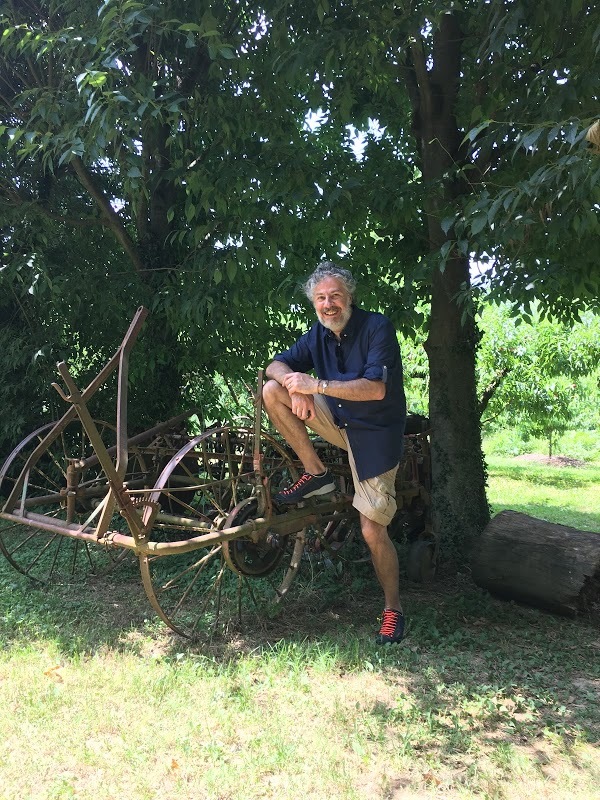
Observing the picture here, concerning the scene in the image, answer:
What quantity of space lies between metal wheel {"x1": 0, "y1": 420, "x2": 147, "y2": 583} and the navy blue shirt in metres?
1.52

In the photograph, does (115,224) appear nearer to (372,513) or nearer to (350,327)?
(350,327)

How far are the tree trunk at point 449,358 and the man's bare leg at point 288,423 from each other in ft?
5.84

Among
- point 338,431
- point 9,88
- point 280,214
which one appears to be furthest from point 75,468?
point 9,88

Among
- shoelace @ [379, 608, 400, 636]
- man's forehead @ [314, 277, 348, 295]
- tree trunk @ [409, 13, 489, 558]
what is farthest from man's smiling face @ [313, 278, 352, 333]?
shoelace @ [379, 608, 400, 636]

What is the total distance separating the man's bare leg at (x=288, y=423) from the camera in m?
4.25

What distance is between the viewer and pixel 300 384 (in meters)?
4.12

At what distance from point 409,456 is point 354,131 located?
3.16 metres

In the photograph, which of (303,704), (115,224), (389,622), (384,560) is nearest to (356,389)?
(384,560)

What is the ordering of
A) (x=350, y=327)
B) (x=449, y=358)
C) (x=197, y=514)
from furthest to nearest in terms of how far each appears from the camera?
1. (x=449, y=358)
2. (x=197, y=514)
3. (x=350, y=327)

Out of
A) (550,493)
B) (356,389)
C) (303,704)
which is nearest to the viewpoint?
(303,704)

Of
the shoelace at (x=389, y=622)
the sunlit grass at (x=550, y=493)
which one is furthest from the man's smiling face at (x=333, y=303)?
the sunlit grass at (x=550, y=493)

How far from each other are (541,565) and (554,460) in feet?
57.3

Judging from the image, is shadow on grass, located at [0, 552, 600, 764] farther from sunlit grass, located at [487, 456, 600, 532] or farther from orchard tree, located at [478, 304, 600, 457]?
orchard tree, located at [478, 304, 600, 457]

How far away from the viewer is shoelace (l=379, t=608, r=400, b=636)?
416 cm
